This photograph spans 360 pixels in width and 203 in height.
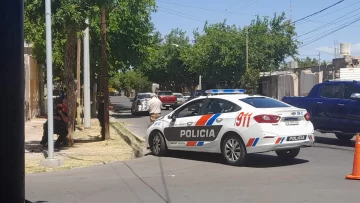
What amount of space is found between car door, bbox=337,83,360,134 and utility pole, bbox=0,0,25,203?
1221cm

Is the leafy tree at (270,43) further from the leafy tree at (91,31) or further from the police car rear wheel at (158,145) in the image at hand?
the police car rear wheel at (158,145)

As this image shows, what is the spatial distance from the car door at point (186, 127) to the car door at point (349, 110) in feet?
15.0

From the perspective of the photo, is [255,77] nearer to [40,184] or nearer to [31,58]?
[31,58]

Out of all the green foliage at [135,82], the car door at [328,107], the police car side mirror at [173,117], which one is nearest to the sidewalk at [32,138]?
the police car side mirror at [173,117]

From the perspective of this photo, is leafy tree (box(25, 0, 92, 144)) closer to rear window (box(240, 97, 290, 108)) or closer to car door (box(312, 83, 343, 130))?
rear window (box(240, 97, 290, 108))

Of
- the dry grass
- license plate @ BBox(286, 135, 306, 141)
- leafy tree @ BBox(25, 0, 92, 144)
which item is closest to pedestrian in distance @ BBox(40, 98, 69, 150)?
leafy tree @ BBox(25, 0, 92, 144)

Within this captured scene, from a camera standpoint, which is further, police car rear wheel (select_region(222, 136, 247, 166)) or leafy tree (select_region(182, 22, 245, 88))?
leafy tree (select_region(182, 22, 245, 88))

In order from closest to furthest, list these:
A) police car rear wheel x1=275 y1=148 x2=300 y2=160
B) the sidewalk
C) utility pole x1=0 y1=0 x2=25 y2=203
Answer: utility pole x1=0 y1=0 x2=25 y2=203
police car rear wheel x1=275 y1=148 x2=300 y2=160
the sidewalk

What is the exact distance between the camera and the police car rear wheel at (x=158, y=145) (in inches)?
508

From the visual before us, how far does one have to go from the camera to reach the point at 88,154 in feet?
46.5

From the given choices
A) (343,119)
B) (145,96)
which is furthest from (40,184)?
(145,96)

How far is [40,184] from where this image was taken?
31.4 feet

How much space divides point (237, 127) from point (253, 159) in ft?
4.64

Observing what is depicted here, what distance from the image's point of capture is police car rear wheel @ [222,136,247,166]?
10.7 m
